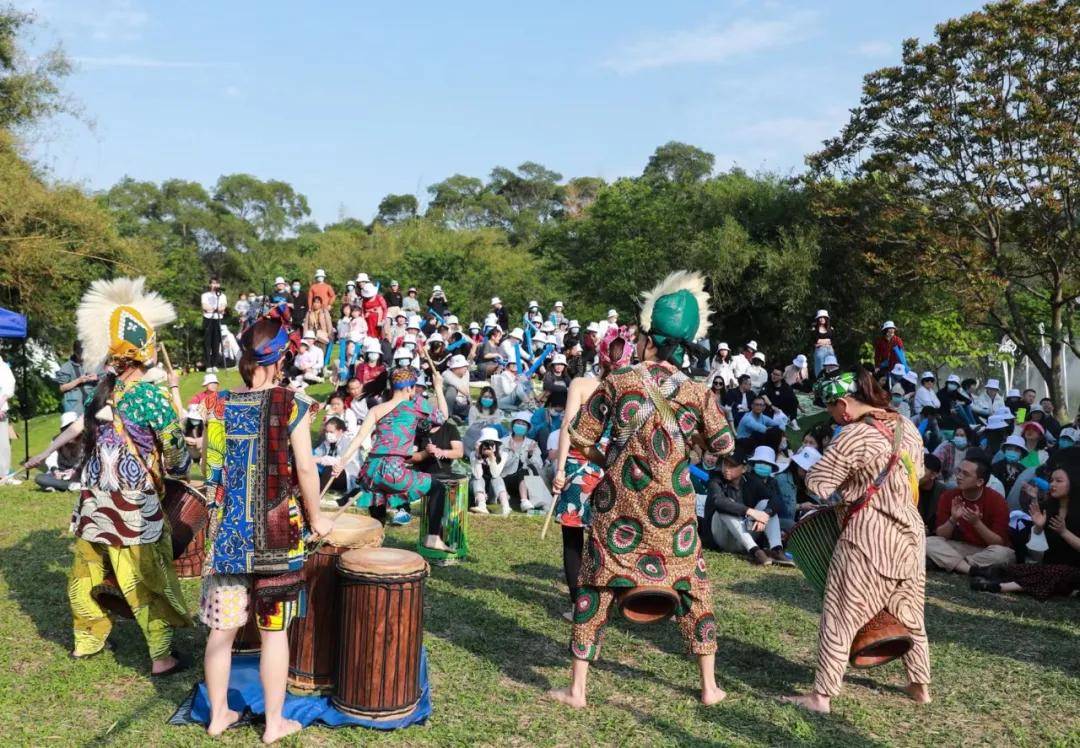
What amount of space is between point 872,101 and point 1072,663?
21.4 metres

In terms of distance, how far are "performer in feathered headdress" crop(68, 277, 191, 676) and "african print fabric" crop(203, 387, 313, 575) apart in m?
1.19

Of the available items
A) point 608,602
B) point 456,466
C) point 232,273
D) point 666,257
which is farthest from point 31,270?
point 232,273

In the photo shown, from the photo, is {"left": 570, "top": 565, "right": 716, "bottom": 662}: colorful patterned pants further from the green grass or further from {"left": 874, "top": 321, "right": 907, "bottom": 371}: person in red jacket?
{"left": 874, "top": 321, "right": 907, "bottom": 371}: person in red jacket

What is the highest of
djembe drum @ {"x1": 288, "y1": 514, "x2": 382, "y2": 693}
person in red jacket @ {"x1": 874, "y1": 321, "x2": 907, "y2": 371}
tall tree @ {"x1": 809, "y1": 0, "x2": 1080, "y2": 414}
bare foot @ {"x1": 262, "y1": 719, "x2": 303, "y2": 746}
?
tall tree @ {"x1": 809, "y1": 0, "x2": 1080, "y2": 414}

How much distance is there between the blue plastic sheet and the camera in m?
4.81

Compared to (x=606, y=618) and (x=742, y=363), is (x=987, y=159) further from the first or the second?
(x=606, y=618)

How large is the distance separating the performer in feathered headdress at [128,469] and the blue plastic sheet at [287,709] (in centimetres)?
73

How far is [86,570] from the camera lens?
5.59m

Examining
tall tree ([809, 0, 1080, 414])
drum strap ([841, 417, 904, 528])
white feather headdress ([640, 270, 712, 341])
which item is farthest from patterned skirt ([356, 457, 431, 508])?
tall tree ([809, 0, 1080, 414])

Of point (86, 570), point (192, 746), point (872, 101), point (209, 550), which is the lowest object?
point (192, 746)

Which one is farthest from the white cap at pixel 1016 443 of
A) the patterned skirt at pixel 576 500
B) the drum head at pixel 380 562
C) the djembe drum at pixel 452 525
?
the drum head at pixel 380 562

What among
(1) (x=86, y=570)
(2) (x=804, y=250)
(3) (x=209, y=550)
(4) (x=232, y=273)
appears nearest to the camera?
(3) (x=209, y=550)

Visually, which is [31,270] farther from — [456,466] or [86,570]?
[86,570]

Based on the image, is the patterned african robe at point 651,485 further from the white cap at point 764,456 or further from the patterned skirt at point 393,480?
the white cap at point 764,456
